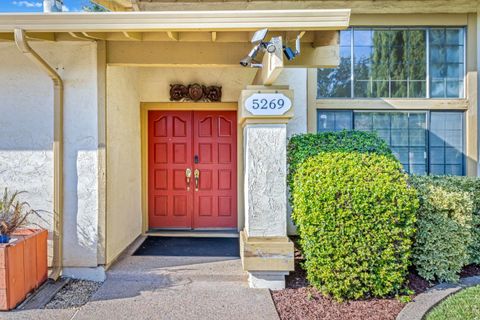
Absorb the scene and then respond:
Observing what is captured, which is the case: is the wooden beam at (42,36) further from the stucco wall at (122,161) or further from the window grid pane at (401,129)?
the window grid pane at (401,129)

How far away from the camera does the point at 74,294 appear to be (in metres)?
3.77

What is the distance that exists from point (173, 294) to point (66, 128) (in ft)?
8.02

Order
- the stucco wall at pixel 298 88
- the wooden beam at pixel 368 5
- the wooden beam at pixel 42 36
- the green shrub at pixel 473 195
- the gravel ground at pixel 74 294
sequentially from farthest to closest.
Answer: the stucco wall at pixel 298 88 → the wooden beam at pixel 368 5 → the green shrub at pixel 473 195 → the wooden beam at pixel 42 36 → the gravel ground at pixel 74 294

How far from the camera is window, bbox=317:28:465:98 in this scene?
5.57 metres

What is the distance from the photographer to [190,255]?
4.75m

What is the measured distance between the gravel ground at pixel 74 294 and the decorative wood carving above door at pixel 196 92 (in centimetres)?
322

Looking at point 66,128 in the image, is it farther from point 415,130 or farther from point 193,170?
point 415,130

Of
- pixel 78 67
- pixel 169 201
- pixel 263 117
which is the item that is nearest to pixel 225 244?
pixel 169 201

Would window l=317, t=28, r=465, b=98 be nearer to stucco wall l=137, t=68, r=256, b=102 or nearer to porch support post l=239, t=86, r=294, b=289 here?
stucco wall l=137, t=68, r=256, b=102

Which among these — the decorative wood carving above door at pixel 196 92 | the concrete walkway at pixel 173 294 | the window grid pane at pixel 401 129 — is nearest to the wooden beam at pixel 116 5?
the decorative wood carving above door at pixel 196 92

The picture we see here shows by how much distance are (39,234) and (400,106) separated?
18.6ft

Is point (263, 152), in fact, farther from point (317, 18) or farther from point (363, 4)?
point (363, 4)

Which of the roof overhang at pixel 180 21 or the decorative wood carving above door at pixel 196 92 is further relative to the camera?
the decorative wood carving above door at pixel 196 92

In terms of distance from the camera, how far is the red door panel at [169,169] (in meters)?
6.03
